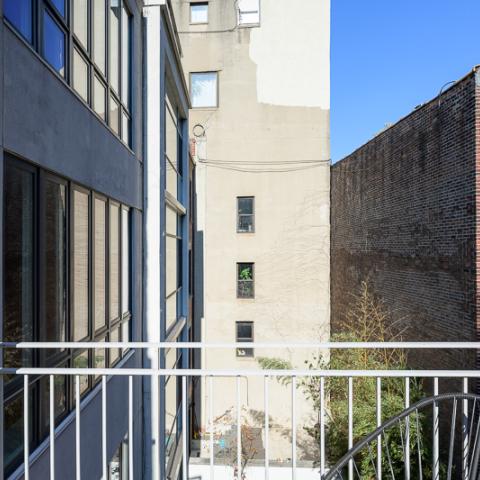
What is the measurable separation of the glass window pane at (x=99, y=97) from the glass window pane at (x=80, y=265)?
3.48 ft

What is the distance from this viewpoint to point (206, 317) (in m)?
13.3

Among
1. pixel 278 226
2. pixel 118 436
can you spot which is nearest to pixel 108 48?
pixel 118 436

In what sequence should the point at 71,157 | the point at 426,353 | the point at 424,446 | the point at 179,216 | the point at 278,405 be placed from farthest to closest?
the point at 278,405
the point at 179,216
the point at 426,353
the point at 424,446
the point at 71,157

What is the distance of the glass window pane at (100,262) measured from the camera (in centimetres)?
396

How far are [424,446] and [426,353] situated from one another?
1.75m

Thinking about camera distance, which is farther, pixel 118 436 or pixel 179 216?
pixel 179 216

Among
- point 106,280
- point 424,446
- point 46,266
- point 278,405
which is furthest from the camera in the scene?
point 278,405

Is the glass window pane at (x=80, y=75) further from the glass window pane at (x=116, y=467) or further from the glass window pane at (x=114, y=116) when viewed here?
the glass window pane at (x=116, y=467)

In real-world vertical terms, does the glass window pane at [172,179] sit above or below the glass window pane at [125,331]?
above

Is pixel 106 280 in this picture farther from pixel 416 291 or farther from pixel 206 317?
pixel 206 317

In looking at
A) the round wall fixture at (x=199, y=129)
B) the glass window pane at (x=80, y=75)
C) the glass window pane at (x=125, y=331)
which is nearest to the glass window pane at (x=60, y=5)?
the glass window pane at (x=80, y=75)

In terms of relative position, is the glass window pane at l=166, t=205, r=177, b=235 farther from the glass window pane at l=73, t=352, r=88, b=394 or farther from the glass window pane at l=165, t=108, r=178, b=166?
the glass window pane at l=73, t=352, r=88, b=394

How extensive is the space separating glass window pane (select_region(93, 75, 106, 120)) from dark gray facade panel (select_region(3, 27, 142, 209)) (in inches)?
7.3

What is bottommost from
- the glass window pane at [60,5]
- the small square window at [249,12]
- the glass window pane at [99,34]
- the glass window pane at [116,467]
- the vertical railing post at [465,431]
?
the glass window pane at [116,467]
